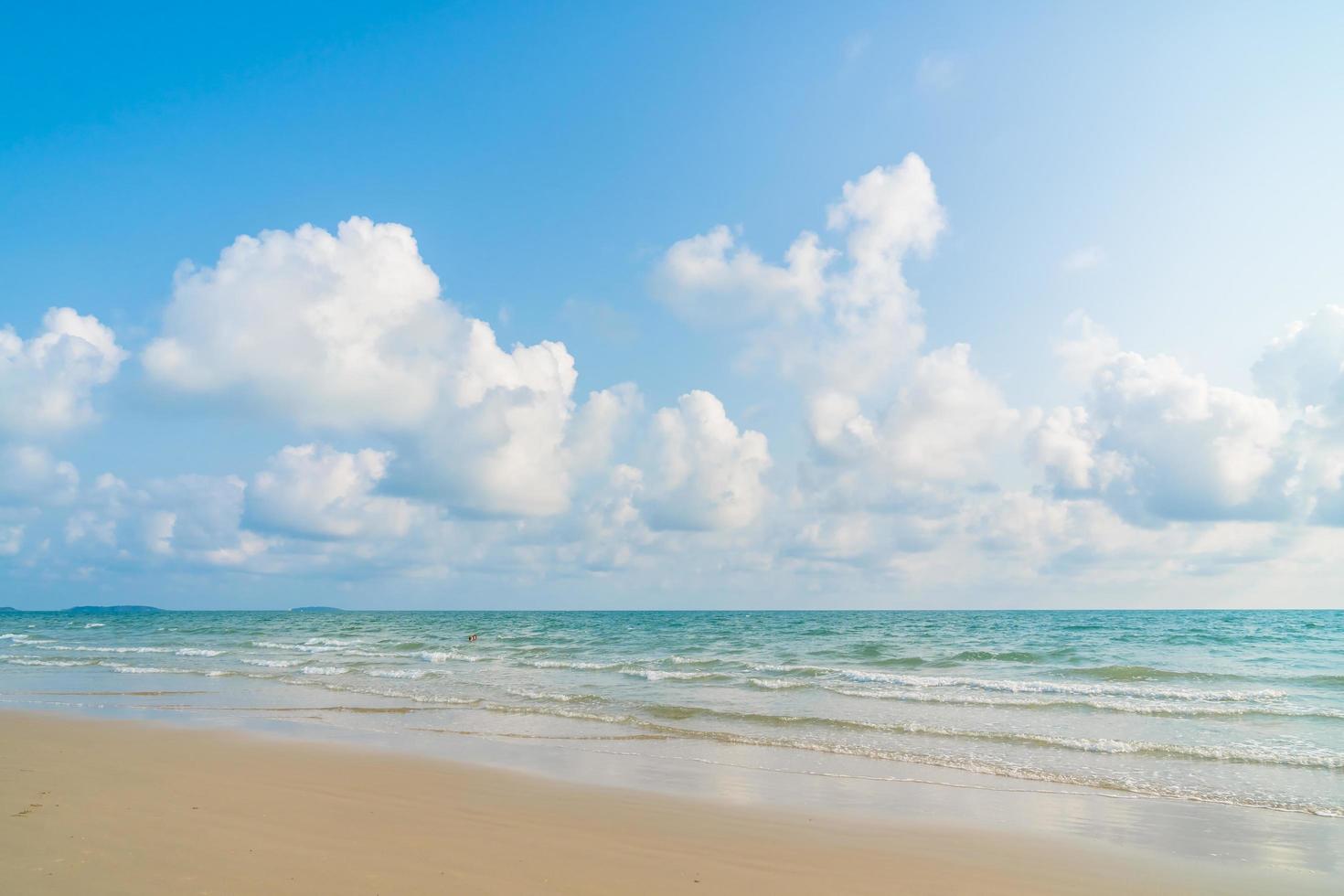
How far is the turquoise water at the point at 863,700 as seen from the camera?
12914 mm

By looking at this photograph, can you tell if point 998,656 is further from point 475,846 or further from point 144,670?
point 144,670

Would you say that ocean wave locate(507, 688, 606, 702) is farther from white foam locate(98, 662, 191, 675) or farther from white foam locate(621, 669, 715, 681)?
white foam locate(98, 662, 191, 675)

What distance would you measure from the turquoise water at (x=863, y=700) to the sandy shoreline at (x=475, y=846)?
12.7 feet

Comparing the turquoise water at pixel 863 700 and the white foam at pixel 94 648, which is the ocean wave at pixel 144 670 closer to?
the turquoise water at pixel 863 700

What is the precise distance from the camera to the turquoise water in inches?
508

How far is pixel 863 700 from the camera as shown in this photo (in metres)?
19.8

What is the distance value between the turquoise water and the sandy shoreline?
3.88 metres

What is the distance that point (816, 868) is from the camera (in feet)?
24.1

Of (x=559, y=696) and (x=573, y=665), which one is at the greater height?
(x=559, y=696)

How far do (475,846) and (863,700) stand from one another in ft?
46.8

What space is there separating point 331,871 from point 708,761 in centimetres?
738

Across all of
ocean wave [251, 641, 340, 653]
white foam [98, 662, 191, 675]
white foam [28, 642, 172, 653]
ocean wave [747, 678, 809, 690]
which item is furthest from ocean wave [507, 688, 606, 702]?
white foam [28, 642, 172, 653]

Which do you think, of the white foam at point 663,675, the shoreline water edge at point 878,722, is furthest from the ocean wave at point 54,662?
the white foam at point 663,675

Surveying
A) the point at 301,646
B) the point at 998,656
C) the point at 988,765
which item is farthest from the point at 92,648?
the point at 988,765
